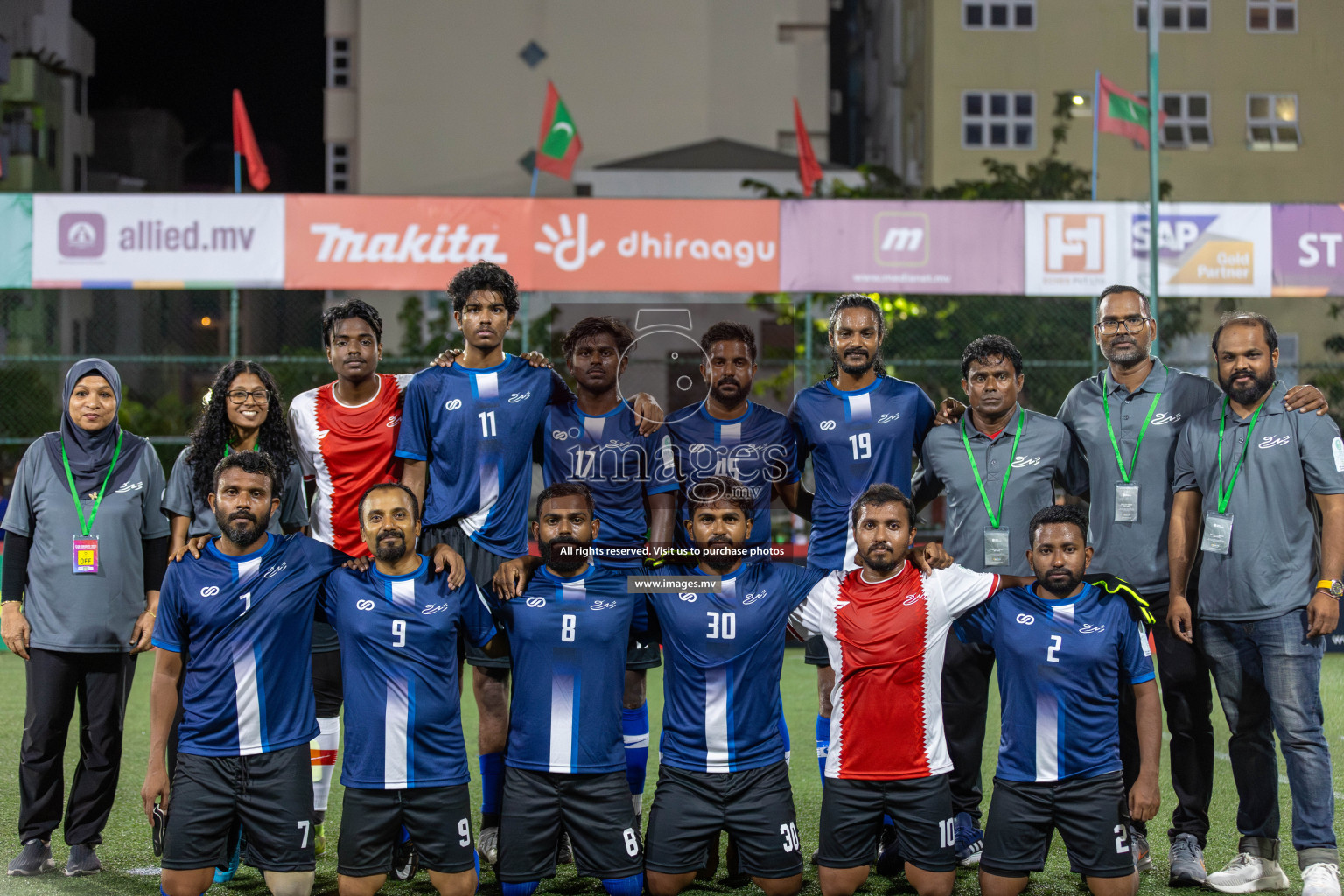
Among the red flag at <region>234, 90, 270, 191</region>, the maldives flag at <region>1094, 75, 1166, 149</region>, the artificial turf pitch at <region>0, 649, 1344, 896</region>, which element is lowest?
the artificial turf pitch at <region>0, 649, 1344, 896</region>

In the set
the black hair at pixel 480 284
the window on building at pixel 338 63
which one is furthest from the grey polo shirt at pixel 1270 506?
the window on building at pixel 338 63

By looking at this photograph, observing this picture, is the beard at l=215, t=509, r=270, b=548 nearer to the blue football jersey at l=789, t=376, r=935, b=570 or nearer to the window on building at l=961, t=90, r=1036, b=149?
the blue football jersey at l=789, t=376, r=935, b=570

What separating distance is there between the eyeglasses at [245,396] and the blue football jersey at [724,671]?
1621 millimetres

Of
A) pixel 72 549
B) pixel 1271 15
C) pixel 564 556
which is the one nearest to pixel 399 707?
pixel 564 556

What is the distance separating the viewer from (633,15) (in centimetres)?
2816

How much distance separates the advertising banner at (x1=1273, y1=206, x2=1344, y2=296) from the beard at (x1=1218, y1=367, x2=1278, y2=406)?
8.12m

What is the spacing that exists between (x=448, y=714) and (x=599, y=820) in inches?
23.9

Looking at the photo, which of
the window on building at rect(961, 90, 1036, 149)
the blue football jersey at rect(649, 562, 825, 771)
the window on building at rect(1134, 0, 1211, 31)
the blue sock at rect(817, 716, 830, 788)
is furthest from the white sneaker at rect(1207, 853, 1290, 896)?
the window on building at rect(1134, 0, 1211, 31)

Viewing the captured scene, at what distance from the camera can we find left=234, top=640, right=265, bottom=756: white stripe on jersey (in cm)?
416

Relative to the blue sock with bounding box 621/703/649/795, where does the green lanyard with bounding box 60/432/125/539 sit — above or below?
above

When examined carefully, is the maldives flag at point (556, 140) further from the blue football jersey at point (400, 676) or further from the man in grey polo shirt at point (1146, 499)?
the blue football jersey at point (400, 676)

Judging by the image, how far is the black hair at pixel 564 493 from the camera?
4332 mm

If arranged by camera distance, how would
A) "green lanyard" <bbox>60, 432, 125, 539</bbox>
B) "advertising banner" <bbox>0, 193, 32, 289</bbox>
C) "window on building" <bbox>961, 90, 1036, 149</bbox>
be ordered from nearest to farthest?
"green lanyard" <bbox>60, 432, 125, 539</bbox> → "advertising banner" <bbox>0, 193, 32, 289</bbox> → "window on building" <bbox>961, 90, 1036, 149</bbox>

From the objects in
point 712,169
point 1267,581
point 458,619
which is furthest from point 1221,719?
point 712,169
